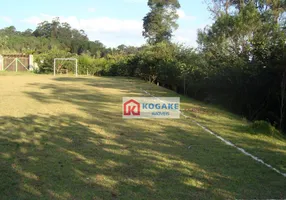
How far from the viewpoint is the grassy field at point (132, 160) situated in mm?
3432

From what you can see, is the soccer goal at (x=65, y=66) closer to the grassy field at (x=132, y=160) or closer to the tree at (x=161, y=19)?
the tree at (x=161, y=19)

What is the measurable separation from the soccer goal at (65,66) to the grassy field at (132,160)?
28.1 meters

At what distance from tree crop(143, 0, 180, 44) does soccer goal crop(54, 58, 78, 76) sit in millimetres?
13148

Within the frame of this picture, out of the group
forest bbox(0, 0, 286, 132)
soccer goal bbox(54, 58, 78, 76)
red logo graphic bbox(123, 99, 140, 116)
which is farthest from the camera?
soccer goal bbox(54, 58, 78, 76)

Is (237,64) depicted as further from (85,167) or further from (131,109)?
(85,167)

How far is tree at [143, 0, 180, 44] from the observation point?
4434 centimetres

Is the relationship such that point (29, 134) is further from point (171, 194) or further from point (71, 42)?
point (71, 42)

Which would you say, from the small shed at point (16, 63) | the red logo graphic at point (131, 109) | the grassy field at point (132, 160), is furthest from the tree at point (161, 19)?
the grassy field at point (132, 160)

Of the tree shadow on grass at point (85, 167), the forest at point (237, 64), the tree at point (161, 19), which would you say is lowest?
the tree shadow on grass at point (85, 167)

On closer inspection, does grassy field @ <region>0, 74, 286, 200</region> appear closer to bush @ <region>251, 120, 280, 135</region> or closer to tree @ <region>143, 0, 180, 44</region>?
bush @ <region>251, 120, 280, 135</region>

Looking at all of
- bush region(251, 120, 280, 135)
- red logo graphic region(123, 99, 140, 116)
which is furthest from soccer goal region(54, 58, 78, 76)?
bush region(251, 120, 280, 135)

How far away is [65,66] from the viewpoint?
1405 inches

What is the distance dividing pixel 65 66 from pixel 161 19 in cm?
1651

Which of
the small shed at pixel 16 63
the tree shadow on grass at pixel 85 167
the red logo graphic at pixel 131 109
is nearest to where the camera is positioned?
the tree shadow on grass at pixel 85 167
